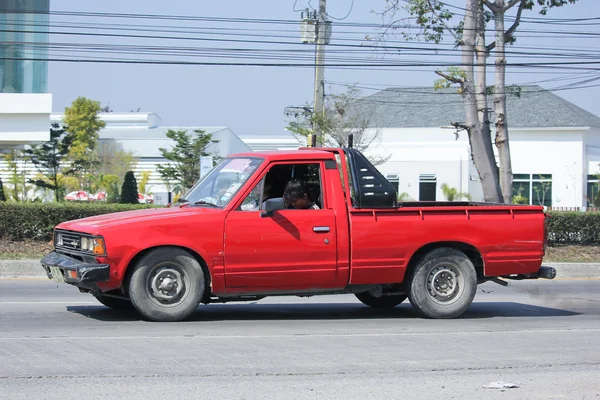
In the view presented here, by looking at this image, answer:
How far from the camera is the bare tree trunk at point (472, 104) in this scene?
2261 cm

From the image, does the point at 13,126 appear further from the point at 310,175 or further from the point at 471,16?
the point at 310,175

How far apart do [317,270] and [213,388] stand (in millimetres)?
3294

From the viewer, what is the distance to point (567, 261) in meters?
19.0

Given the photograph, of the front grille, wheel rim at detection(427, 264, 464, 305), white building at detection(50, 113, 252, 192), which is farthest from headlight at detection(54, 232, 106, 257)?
white building at detection(50, 113, 252, 192)

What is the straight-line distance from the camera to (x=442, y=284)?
10.2m

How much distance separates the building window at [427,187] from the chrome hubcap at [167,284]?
43.5m

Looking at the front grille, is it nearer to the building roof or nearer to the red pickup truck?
the red pickup truck

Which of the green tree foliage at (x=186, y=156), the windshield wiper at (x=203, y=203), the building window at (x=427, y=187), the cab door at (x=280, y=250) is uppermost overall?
the green tree foliage at (x=186, y=156)

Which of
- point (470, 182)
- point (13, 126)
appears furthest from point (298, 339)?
point (470, 182)

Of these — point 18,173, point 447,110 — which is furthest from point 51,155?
point 447,110

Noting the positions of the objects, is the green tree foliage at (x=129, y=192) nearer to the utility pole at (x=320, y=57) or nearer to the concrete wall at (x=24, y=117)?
the concrete wall at (x=24, y=117)

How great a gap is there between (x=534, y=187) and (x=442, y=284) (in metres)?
46.1

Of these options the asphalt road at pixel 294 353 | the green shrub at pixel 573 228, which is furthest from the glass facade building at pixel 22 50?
the asphalt road at pixel 294 353

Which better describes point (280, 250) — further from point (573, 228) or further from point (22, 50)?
A: point (22, 50)
